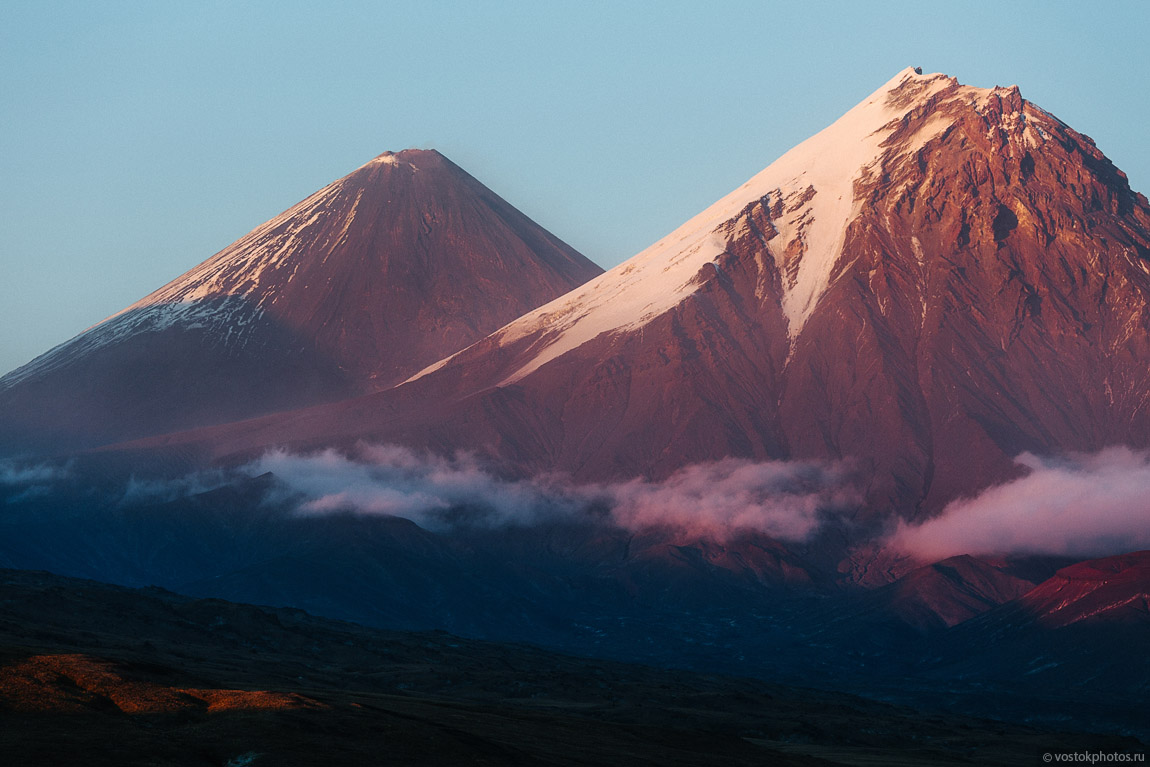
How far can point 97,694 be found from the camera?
290 feet

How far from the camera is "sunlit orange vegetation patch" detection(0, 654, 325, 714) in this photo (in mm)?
84625

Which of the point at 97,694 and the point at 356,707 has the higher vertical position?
the point at 97,694

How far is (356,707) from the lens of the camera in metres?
92.6

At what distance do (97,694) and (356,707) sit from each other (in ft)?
49.2

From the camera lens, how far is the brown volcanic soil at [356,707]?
81.2 m

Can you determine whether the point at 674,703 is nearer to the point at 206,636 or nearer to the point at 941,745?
the point at 941,745

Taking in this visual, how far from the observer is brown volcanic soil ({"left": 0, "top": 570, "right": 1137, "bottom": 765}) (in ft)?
267

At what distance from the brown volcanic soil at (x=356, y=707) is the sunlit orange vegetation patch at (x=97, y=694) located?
0.16 meters

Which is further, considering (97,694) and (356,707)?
(356,707)

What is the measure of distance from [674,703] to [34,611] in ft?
219

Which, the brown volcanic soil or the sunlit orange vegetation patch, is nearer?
the brown volcanic soil

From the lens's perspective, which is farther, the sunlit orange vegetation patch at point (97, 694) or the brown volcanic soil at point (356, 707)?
the sunlit orange vegetation patch at point (97, 694)

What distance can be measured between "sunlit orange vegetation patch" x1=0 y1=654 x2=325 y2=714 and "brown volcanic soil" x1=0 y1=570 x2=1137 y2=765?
16 cm

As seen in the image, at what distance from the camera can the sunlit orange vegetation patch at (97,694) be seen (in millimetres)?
84625
